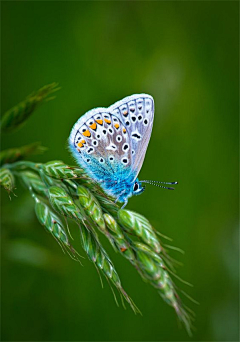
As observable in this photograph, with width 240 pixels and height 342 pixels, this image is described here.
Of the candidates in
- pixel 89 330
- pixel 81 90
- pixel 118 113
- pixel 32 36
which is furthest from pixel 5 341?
pixel 32 36

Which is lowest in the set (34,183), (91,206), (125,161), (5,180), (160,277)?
(160,277)

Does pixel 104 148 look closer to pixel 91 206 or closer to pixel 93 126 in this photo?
pixel 93 126

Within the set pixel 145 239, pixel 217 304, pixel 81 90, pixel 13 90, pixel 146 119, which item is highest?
pixel 13 90

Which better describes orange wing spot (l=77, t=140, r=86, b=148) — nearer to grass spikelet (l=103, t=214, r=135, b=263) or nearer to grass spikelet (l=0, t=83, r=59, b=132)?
grass spikelet (l=0, t=83, r=59, b=132)

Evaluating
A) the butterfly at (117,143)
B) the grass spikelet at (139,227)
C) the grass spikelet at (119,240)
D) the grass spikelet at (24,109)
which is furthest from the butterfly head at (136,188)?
the grass spikelet at (24,109)

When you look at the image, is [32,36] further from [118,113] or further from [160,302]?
[160,302]

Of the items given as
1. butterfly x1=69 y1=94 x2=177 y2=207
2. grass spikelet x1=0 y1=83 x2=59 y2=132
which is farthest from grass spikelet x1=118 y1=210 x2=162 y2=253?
grass spikelet x1=0 y1=83 x2=59 y2=132

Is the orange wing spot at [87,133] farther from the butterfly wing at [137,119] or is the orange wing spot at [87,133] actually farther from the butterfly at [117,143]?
the butterfly wing at [137,119]

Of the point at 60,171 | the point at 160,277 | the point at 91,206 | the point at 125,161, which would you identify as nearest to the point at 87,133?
the point at 125,161
